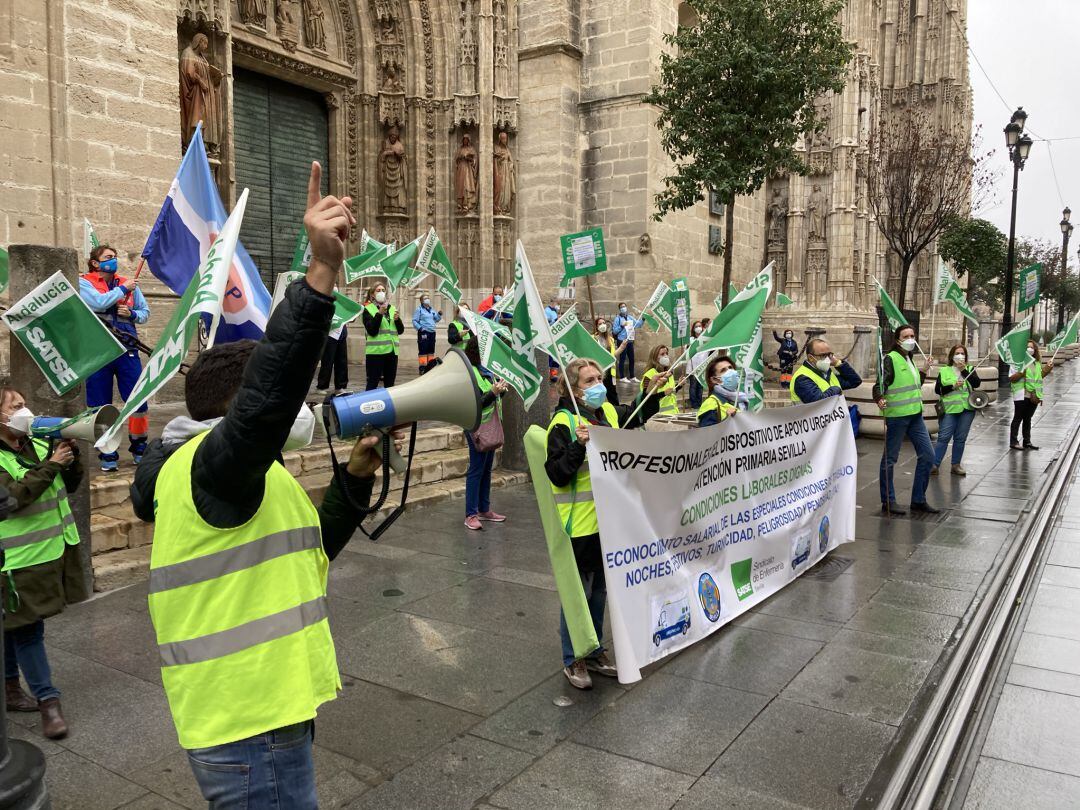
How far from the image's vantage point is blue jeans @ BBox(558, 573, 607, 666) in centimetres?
452

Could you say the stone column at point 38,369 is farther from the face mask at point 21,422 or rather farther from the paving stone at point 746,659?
the paving stone at point 746,659

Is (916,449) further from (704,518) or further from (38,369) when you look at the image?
(38,369)

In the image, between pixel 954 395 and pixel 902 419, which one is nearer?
pixel 902 419

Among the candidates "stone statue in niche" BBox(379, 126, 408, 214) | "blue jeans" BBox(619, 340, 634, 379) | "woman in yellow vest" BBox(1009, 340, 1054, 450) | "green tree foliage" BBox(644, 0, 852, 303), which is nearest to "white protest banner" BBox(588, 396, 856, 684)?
"green tree foliage" BBox(644, 0, 852, 303)

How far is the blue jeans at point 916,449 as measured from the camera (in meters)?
8.84

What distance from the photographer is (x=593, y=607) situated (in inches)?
186

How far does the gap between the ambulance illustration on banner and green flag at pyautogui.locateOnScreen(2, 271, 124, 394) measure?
321cm

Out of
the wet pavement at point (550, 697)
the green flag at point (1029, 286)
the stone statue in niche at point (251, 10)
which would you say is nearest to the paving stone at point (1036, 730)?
the wet pavement at point (550, 697)

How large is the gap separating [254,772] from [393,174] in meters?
16.5

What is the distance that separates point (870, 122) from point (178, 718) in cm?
2833

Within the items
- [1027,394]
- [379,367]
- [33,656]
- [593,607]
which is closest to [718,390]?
[593,607]

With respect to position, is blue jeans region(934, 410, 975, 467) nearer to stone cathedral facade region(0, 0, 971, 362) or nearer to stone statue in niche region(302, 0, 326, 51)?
stone cathedral facade region(0, 0, 971, 362)

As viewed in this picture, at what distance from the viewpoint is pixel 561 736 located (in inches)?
155

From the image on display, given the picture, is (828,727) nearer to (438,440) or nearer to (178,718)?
(178,718)
